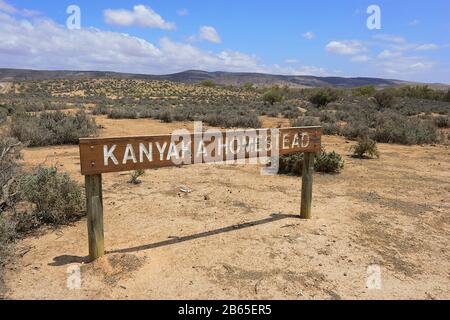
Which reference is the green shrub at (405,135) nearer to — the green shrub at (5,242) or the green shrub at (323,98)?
the green shrub at (5,242)

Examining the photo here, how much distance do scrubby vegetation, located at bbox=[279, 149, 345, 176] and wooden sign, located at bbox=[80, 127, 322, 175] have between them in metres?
2.92

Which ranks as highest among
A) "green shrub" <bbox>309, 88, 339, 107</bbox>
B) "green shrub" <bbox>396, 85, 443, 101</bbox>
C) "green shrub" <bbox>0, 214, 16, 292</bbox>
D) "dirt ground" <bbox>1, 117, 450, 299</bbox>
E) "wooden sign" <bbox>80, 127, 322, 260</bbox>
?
"green shrub" <bbox>396, 85, 443, 101</bbox>

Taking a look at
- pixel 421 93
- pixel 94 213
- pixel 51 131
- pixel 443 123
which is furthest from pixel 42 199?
pixel 421 93

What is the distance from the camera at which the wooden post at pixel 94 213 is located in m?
3.70

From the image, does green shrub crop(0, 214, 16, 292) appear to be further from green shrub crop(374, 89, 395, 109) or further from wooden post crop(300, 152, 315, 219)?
green shrub crop(374, 89, 395, 109)

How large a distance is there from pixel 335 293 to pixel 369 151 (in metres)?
8.04

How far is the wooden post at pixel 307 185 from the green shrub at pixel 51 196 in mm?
3049

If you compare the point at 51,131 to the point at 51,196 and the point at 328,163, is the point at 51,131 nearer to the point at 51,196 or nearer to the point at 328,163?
the point at 51,196

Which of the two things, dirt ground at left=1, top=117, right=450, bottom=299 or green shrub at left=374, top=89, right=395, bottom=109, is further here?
green shrub at left=374, top=89, right=395, bottom=109

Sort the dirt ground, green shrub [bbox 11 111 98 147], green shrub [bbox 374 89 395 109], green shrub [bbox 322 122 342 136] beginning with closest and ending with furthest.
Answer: the dirt ground < green shrub [bbox 11 111 98 147] < green shrub [bbox 322 122 342 136] < green shrub [bbox 374 89 395 109]

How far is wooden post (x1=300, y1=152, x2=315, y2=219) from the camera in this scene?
532 cm

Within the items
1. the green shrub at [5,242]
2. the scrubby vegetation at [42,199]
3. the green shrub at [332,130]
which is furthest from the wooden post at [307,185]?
the green shrub at [332,130]

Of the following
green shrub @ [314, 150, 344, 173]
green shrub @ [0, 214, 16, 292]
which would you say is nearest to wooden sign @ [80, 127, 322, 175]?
green shrub @ [0, 214, 16, 292]
